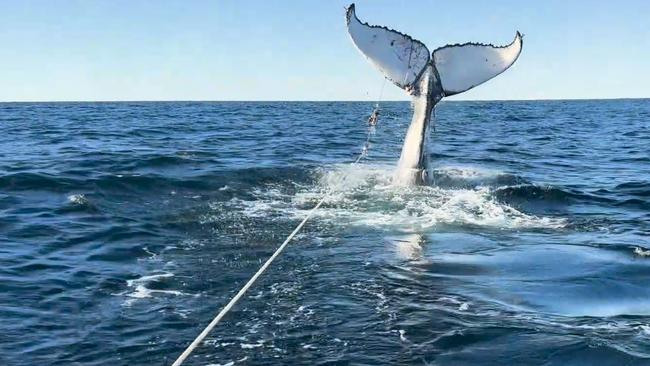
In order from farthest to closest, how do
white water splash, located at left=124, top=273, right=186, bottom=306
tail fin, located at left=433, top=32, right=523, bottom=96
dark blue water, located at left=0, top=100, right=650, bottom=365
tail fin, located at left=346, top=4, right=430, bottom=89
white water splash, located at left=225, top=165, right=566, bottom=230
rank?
1. tail fin, located at left=346, top=4, right=430, bottom=89
2. tail fin, located at left=433, top=32, right=523, bottom=96
3. white water splash, located at left=225, top=165, right=566, bottom=230
4. white water splash, located at left=124, top=273, right=186, bottom=306
5. dark blue water, located at left=0, top=100, right=650, bottom=365

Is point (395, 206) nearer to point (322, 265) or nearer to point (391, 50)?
point (391, 50)

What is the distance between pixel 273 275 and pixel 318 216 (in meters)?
4.27

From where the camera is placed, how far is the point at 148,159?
2139cm

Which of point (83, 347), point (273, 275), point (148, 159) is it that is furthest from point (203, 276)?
point (148, 159)

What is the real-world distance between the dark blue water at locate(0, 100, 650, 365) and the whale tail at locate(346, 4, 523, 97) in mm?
2664

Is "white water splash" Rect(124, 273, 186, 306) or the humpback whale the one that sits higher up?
the humpback whale

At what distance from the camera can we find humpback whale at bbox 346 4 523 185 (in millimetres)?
14297

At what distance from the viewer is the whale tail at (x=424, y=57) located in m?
14.3

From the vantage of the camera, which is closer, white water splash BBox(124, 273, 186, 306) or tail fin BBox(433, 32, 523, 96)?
white water splash BBox(124, 273, 186, 306)

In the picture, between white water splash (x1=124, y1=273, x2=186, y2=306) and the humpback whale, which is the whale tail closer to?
the humpback whale

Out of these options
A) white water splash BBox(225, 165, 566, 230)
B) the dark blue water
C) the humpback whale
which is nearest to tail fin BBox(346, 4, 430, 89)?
the humpback whale

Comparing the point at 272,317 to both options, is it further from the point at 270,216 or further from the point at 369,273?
the point at 270,216

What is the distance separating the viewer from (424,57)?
1497 centimetres

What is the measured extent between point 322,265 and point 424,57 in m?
7.06
